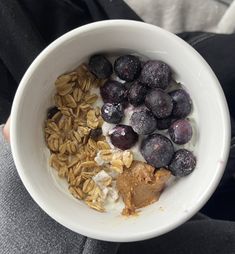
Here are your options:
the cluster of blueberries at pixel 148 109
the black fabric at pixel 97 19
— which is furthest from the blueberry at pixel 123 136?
the black fabric at pixel 97 19

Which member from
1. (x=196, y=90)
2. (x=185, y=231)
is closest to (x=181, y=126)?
(x=196, y=90)

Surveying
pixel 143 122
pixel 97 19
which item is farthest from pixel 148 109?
pixel 97 19

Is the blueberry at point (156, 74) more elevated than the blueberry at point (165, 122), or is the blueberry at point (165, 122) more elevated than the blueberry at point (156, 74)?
the blueberry at point (156, 74)

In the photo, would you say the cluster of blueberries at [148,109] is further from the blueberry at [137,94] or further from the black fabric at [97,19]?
the black fabric at [97,19]

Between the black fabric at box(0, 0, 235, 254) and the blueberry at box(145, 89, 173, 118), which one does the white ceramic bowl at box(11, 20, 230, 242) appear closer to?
the blueberry at box(145, 89, 173, 118)

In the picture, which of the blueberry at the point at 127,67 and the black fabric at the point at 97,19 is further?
the black fabric at the point at 97,19

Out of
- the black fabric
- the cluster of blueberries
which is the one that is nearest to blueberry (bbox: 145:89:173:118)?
the cluster of blueberries

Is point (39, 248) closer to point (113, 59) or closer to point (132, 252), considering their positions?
point (132, 252)
